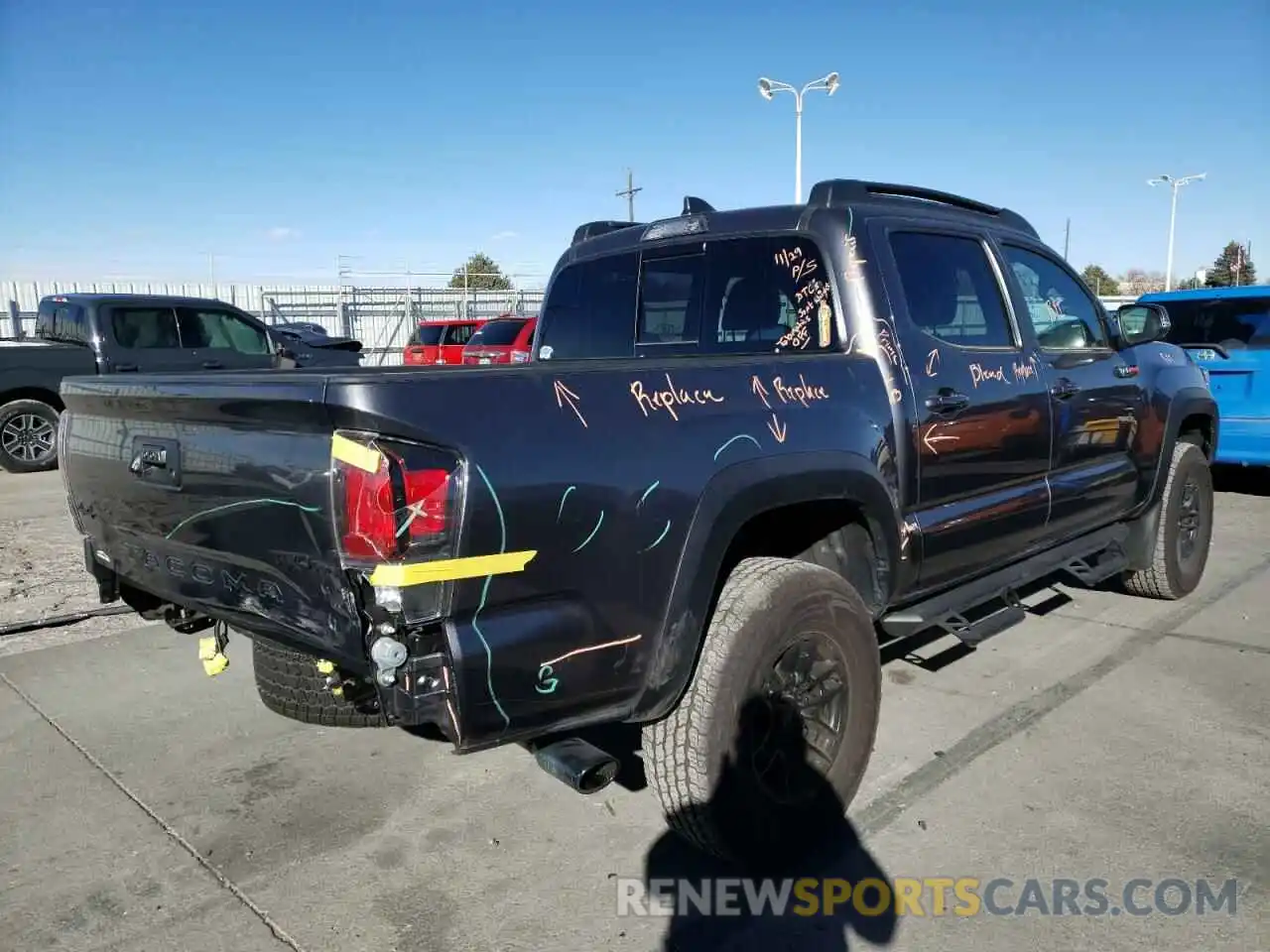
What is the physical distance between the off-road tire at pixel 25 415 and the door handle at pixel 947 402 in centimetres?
969

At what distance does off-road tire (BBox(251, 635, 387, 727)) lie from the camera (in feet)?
8.41

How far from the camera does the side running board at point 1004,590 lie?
343 centimetres

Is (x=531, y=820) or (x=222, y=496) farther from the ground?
(x=222, y=496)

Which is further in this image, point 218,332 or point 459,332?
point 459,332

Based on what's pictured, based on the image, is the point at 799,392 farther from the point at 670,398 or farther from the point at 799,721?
the point at 799,721

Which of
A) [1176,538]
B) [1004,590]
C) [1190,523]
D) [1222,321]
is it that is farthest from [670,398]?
[1222,321]

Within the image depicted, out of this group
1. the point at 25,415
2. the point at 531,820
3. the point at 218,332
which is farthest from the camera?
the point at 218,332

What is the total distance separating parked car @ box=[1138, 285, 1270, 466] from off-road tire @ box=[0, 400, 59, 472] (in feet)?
35.6

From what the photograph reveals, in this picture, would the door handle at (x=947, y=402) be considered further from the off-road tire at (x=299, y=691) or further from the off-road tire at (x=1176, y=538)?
the off-road tire at (x=1176, y=538)

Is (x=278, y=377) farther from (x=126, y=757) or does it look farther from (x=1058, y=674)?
(x=1058, y=674)

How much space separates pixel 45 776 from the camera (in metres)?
3.46

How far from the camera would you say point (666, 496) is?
7.76 ft

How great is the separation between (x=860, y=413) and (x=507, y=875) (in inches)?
69.9

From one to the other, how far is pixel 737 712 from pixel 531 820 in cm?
98
